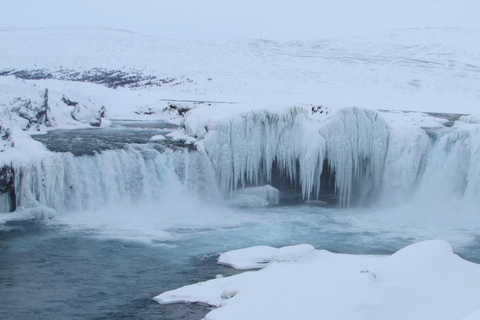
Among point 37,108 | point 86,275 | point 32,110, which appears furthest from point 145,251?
point 37,108

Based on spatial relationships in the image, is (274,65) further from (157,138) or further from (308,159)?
(308,159)

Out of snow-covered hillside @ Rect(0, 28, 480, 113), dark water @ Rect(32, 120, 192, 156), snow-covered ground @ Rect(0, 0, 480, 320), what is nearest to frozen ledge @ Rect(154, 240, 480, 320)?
snow-covered ground @ Rect(0, 0, 480, 320)

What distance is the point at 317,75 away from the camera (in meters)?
37.1

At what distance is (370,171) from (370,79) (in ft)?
69.4

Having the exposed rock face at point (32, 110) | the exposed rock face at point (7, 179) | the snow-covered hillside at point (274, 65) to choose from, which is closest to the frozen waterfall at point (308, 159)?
the exposed rock face at point (7, 179)

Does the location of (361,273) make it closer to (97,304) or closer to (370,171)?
(97,304)

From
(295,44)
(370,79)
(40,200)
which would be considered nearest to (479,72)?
(370,79)

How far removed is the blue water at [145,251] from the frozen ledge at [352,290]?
532mm

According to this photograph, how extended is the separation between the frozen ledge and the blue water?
1.75ft

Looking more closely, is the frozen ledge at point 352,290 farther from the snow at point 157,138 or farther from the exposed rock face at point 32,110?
the exposed rock face at point 32,110

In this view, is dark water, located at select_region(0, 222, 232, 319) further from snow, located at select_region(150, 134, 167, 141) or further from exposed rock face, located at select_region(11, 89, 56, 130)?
exposed rock face, located at select_region(11, 89, 56, 130)

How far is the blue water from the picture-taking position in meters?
7.71

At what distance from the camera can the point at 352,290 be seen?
6.94 m

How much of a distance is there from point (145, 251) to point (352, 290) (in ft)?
14.6
